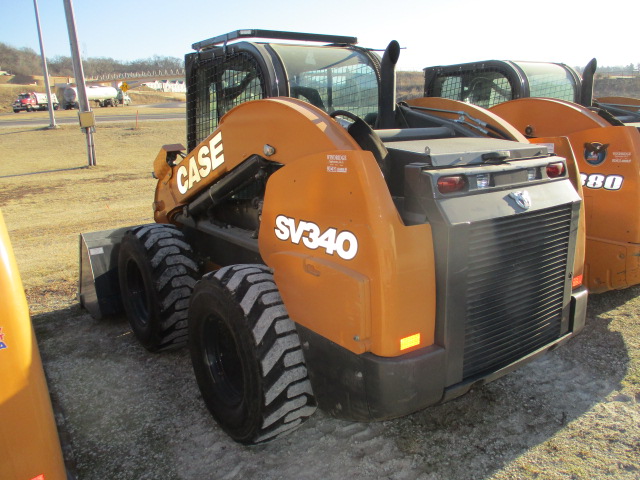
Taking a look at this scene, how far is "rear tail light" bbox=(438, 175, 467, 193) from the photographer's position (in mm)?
2219

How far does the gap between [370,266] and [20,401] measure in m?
1.39

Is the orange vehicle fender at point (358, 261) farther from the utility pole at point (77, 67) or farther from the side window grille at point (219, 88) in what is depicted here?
the utility pole at point (77, 67)

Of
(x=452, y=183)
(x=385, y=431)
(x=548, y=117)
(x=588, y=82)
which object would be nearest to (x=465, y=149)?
(x=452, y=183)

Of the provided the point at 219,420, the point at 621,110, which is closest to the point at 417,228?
the point at 219,420

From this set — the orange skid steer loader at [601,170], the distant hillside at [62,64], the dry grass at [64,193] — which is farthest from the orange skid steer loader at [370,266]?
the distant hillside at [62,64]

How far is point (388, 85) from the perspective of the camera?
10.1ft

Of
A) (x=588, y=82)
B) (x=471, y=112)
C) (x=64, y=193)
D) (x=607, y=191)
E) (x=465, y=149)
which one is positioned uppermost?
→ (x=588, y=82)

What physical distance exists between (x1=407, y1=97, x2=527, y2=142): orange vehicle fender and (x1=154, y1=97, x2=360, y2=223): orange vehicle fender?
4.51 ft

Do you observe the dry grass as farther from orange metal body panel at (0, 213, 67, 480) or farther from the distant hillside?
the distant hillside

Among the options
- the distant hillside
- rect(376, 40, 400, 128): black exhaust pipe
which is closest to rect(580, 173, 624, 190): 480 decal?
rect(376, 40, 400, 128): black exhaust pipe

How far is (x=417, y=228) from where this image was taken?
2.17 meters

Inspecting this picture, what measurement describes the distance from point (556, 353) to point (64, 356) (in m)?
3.68

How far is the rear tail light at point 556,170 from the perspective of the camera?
267cm

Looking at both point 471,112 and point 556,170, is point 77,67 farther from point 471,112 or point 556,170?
point 556,170
